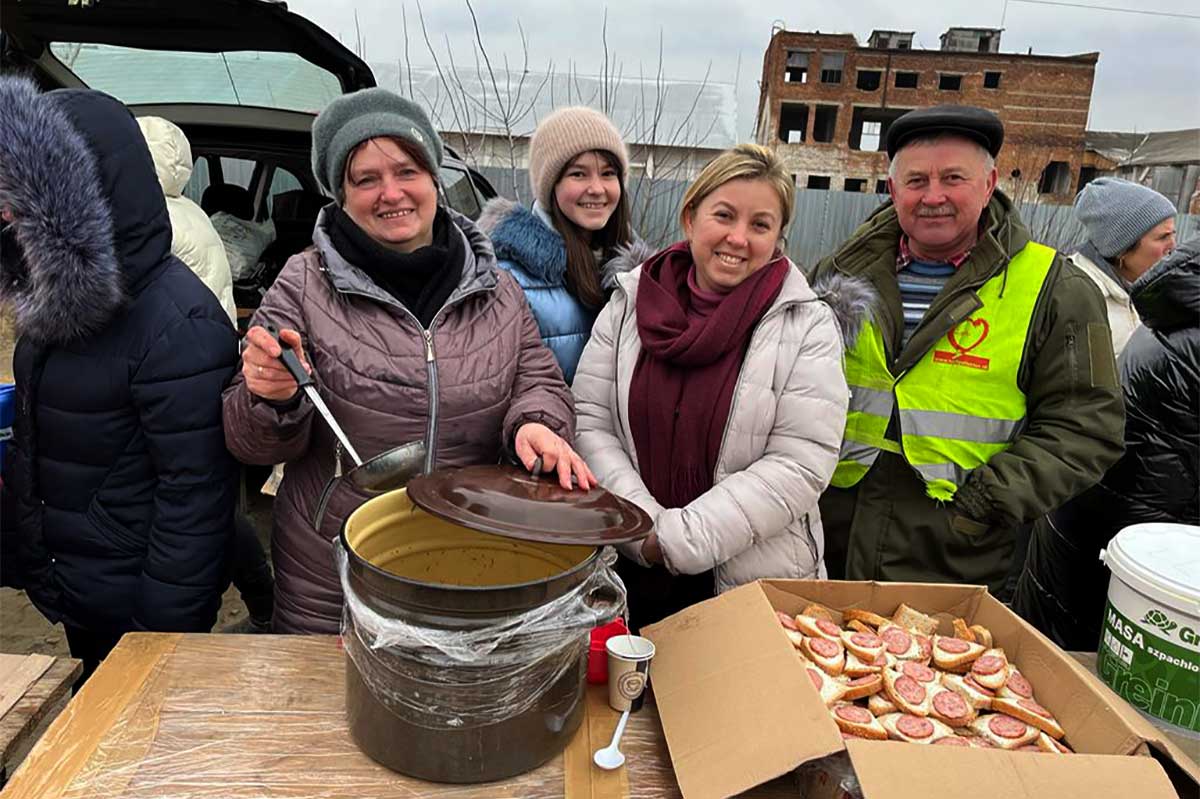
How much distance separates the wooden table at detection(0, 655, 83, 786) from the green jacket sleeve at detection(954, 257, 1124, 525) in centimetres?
197

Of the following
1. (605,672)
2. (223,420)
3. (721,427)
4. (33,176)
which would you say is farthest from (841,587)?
(33,176)

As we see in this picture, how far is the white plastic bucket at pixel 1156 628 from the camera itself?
47.8 inches

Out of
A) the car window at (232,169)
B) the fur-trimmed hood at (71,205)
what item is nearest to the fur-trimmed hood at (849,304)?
the fur-trimmed hood at (71,205)

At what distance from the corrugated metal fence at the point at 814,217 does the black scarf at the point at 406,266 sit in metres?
6.31

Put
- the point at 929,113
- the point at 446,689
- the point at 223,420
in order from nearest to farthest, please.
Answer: the point at 446,689 < the point at 223,420 < the point at 929,113

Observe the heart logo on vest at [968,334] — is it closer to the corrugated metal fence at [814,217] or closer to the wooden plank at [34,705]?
the wooden plank at [34,705]

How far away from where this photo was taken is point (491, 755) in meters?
1.10

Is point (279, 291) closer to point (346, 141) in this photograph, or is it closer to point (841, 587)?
point (346, 141)

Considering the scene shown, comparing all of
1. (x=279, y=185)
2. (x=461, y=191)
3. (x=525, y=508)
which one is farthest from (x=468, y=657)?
(x=279, y=185)

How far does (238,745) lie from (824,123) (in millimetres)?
33856

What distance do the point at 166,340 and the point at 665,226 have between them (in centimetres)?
866

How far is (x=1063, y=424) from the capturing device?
5.82 feet

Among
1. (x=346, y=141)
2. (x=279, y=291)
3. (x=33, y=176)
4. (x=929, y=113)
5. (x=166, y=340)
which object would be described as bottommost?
(x=166, y=340)

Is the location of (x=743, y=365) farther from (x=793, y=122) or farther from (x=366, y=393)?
(x=793, y=122)
